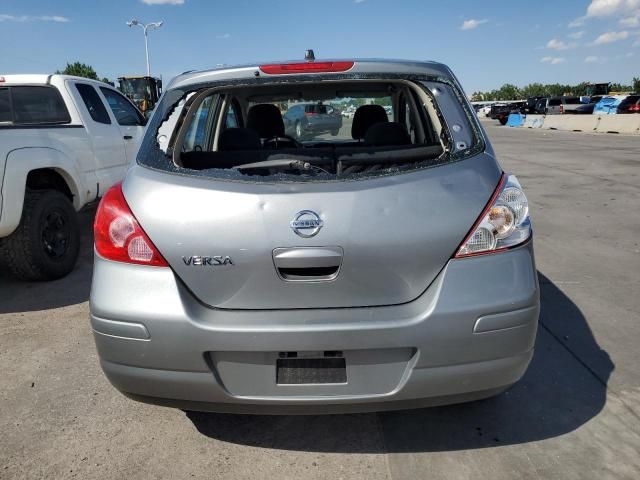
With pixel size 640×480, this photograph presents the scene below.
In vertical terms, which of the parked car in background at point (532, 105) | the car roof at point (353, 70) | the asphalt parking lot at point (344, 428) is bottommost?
the parked car in background at point (532, 105)

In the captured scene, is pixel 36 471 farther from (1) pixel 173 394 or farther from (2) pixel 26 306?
(2) pixel 26 306

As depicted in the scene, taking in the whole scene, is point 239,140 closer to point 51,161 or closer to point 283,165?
point 283,165

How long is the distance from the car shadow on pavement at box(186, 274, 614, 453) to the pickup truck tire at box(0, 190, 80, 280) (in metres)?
2.76

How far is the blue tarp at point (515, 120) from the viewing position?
3784 cm

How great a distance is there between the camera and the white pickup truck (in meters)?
4.31

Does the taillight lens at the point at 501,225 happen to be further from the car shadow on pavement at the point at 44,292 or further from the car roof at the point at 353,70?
the car shadow on pavement at the point at 44,292

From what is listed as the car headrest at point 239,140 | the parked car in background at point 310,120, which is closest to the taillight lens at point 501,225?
the car headrest at point 239,140

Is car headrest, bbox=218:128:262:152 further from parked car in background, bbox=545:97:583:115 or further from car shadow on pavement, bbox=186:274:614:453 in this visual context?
parked car in background, bbox=545:97:583:115

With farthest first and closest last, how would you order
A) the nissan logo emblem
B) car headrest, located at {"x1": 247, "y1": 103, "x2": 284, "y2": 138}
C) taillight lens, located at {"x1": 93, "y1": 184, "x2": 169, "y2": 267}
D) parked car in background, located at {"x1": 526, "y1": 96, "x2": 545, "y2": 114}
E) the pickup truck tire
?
parked car in background, located at {"x1": 526, "y1": 96, "x2": 545, "y2": 114} < the pickup truck tire < car headrest, located at {"x1": 247, "y1": 103, "x2": 284, "y2": 138} < taillight lens, located at {"x1": 93, "y1": 184, "x2": 169, "y2": 267} < the nissan logo emblem

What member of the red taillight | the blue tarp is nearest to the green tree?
the blue tarp

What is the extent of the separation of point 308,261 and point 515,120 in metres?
40.6

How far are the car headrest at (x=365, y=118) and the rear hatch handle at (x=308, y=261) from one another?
252cm

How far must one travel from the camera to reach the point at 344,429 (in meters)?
2.53

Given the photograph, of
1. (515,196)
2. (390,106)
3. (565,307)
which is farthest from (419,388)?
(390,106)
